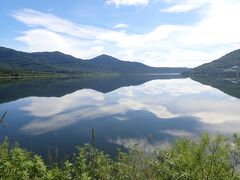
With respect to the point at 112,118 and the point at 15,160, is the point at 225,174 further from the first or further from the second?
the point at 112,118

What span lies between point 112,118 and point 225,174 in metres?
60.0

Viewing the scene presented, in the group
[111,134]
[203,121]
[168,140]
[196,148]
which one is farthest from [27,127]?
[196,148]

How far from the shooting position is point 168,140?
5528 cm

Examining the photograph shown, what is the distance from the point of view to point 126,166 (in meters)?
20.5

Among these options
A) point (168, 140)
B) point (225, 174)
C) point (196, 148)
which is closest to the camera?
point (225, 174)

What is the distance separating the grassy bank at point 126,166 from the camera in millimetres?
12930

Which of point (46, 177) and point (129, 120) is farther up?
point (46, 177)

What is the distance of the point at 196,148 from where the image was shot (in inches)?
1047

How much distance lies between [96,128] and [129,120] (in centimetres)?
1409

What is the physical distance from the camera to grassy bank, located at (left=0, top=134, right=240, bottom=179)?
12.9 m

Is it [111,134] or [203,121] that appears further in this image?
[203,121]

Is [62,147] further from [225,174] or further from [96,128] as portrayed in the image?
[225,174]

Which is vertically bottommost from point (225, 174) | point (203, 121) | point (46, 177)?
point (203, 121)

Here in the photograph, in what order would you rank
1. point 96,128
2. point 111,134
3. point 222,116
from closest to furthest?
point 111,134, point 96,128, point 222,116
